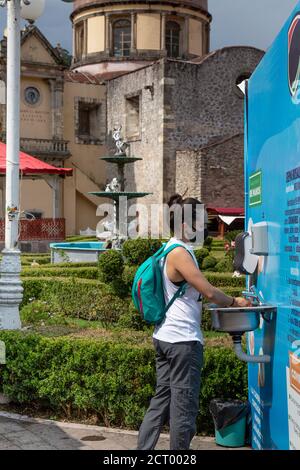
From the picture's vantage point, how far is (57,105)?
34.7 m

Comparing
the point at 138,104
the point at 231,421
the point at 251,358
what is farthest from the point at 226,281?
the point at 138,104

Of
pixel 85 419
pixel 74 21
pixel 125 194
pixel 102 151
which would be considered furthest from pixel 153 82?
pixel 85 419

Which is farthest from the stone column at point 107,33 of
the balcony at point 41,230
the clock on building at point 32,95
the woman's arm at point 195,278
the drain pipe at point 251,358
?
the drain pipe at point 251,358

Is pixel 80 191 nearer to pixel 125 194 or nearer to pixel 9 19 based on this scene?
pixel 125 194

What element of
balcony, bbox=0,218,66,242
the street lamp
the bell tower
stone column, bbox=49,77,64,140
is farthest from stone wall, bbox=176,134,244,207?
the street lamp

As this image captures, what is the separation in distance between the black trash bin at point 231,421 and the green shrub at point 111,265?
141 inches

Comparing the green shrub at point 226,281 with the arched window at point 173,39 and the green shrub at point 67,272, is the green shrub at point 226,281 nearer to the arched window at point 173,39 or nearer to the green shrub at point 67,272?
the green shrub at point 67,272

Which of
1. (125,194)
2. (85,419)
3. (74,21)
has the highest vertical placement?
(74,21)

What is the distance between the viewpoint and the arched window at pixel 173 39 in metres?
36.7

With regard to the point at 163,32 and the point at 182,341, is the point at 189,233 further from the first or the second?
the point at 163,32

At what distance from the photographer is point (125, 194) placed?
18109 millimetres

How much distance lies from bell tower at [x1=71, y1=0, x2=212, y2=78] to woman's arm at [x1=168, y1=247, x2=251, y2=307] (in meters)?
32.8

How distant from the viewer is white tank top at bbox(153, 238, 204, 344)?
4.30 meters

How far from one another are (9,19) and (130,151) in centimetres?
2692
